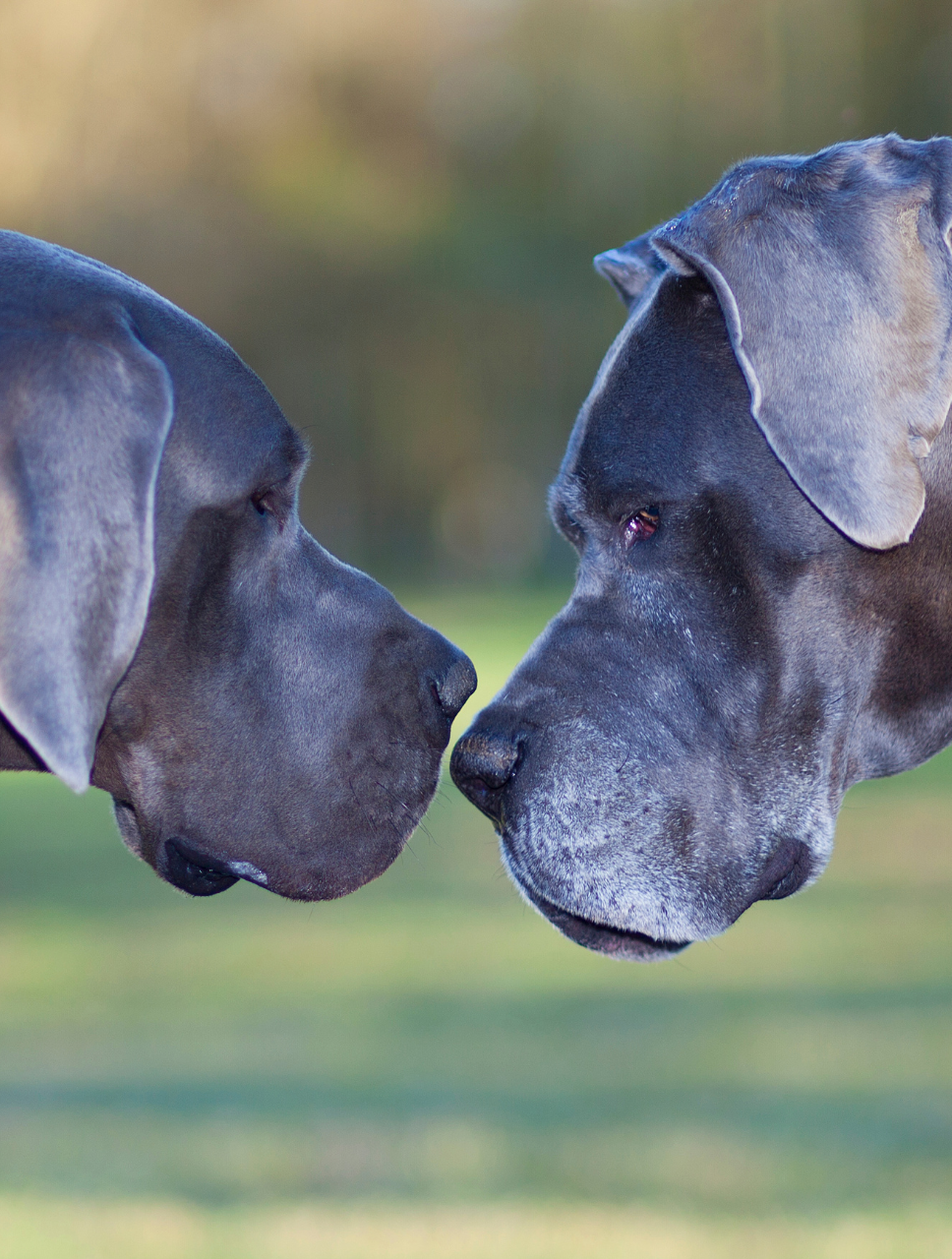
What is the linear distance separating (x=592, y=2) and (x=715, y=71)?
464 centimetres

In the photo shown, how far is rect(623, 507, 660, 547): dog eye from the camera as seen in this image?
345 cm

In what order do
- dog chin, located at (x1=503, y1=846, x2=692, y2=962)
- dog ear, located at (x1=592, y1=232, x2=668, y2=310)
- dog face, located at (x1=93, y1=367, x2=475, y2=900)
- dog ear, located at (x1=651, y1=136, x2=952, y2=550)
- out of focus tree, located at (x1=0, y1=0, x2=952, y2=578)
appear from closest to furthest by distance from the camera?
dog ear, located at (x1=651, y1=136, x2=952, y2=550) < dog face, located at (x1=93, y1=367, x2=475, y2=900) < dog chin, located at (x1=503, y1=846, x2=692, y2=962) < dog ear, located at (x1=592, y1=232, x2=668, y2=310) < out of focus tree, located at (x1=0, y1=0, x2=952, y2=578)

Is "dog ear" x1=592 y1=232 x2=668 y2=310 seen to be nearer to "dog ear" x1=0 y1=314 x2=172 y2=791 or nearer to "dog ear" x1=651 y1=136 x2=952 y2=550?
"dog ear" x1=651 y1=136 x2=952 y2=550

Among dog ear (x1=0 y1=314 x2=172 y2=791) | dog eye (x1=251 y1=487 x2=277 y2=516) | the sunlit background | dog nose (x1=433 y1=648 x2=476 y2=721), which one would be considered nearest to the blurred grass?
the sunlit background

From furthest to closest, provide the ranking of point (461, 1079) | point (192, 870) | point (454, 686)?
point (461, 1079) → point (454, 686) → point (192, 870)

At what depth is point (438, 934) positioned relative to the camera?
12383mm

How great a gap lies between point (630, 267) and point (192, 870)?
1799mm

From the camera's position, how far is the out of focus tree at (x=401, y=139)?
21.8m

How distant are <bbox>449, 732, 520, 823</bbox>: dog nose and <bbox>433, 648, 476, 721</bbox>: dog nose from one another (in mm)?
121

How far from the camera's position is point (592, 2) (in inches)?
1192

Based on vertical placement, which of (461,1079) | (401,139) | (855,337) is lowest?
(401,139)

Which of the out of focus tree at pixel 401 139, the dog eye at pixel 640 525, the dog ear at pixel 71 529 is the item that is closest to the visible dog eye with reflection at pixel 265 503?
the dog ear at pixel 71 529

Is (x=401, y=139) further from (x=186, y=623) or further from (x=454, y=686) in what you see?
(x=186, y=623)

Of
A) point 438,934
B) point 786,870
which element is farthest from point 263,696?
point 438,934
